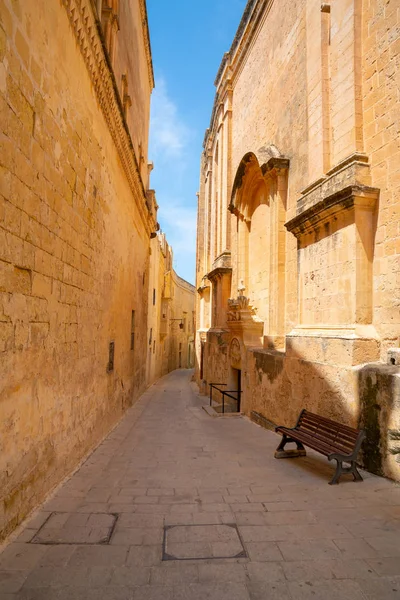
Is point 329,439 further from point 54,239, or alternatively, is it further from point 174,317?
point 174,317

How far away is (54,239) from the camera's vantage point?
3971 mm

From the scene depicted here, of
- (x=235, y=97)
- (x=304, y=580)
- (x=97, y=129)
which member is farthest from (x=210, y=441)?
(x=235, y=97)

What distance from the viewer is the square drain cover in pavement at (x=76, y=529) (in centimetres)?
291

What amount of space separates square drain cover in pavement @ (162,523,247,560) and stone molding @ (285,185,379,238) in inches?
171

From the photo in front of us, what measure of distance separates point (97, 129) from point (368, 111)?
13.4 ft

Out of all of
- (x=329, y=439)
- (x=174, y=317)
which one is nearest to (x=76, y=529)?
(x=329, y=439)

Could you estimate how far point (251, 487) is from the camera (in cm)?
406

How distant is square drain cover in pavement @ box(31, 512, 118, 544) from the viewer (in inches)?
115

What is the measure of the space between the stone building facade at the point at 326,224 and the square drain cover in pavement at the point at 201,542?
2.22 meters

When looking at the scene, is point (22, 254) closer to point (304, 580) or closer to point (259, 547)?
point (259, 547)

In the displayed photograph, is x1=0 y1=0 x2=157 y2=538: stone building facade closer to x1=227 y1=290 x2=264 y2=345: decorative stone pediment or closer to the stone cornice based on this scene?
the stone cornice

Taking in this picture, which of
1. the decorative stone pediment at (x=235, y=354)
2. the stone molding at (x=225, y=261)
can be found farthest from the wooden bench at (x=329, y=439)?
the stone molding at (x=225, y=261)

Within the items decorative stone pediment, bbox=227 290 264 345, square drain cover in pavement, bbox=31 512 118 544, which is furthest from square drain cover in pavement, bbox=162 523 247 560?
decorative stone pediment, bbox=227 290 264 345

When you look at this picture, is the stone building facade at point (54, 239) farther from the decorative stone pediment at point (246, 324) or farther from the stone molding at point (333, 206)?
the decorative stone pediment at point (246, 324)
